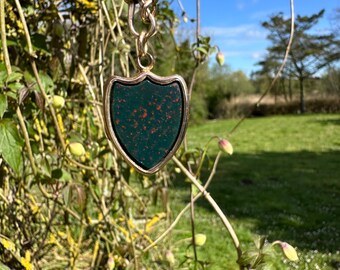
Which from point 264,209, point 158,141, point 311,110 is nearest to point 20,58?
point 158,141

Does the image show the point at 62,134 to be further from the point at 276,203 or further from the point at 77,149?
the point at 276,203

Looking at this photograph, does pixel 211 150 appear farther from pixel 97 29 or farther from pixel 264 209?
pixel 97 29

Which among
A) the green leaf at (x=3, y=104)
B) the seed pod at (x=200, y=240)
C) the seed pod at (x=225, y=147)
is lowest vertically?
the seed pod at (x=200, y=240)

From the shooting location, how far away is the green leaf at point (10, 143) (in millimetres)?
781

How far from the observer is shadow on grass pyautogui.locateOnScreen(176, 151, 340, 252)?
128 inches

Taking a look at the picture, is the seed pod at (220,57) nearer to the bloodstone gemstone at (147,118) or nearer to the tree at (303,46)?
the bloodstone gemstone at (147,118)

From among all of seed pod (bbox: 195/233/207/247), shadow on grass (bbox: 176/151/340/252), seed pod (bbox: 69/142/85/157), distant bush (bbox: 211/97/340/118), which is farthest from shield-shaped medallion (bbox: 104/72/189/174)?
distant bush (bbox: 211/97/340/118)

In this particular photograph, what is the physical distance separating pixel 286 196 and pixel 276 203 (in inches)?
14.8

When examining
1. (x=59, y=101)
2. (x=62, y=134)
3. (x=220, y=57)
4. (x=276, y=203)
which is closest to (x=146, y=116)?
(x=59, y=101)

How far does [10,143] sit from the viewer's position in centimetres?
79

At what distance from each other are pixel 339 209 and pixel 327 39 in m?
22.2

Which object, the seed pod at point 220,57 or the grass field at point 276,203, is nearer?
the seed pod at point 220,57

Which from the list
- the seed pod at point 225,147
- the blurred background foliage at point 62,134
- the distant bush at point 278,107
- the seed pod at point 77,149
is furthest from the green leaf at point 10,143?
the distant bush at point 278,107

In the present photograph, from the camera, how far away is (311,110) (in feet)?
69.3
